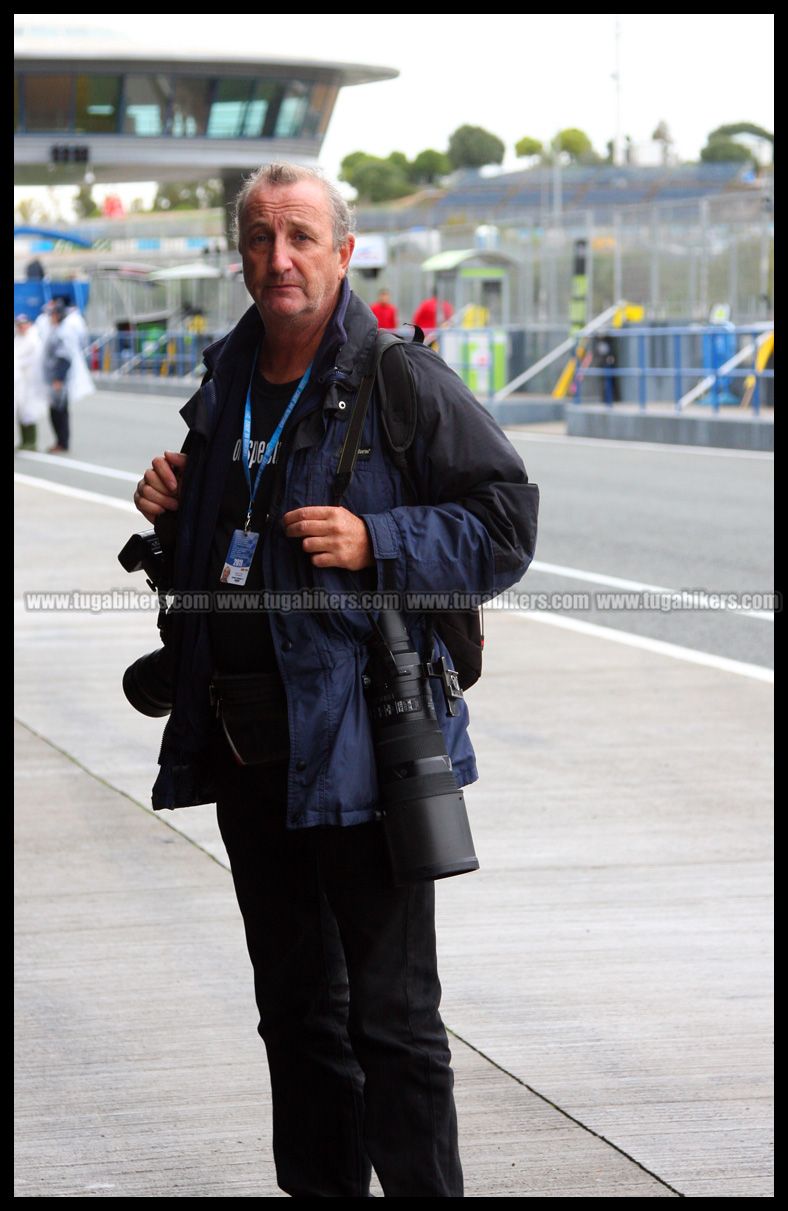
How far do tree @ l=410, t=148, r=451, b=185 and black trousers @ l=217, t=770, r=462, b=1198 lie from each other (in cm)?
15585

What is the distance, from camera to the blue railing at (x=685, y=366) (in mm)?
25688

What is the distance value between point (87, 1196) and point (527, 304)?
114ft

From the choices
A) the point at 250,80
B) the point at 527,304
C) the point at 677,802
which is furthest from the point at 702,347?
the point at 250,80

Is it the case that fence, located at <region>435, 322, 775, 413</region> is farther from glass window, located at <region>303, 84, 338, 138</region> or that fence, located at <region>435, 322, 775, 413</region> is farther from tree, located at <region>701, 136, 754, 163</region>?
tree, located at <region>701, 136, 754, 163</region>

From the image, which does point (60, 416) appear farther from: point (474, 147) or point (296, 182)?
point (474, 147)

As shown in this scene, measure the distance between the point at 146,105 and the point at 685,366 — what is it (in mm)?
48544

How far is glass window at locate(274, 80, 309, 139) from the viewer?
7600 cm

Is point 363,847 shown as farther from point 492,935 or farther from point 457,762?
point 492,935

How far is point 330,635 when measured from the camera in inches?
125

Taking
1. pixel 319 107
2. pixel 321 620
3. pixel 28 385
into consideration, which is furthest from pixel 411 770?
pixel 319 107

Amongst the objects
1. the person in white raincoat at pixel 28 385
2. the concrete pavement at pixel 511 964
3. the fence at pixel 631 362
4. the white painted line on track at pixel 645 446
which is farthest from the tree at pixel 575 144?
the concrete pavement at pixel 511 964

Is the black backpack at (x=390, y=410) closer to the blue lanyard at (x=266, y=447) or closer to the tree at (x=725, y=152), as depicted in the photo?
the blue lanyard at (x=266, y=447)

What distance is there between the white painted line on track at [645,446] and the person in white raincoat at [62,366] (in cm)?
563

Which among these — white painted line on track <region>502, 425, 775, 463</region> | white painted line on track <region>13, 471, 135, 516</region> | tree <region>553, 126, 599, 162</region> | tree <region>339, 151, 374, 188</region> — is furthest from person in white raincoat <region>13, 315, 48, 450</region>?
tree <region>553, 126, 599, 162</region>
